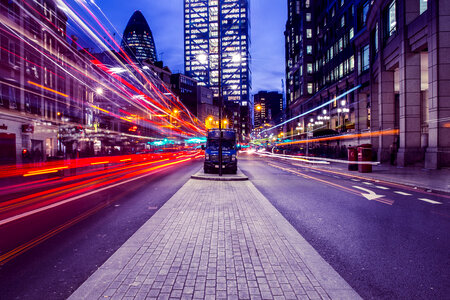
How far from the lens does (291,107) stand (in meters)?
76.7

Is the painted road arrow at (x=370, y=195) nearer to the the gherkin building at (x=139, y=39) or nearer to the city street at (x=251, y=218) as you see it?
the city street at (x=251, y=218)

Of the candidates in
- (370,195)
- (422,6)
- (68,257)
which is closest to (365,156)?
(370,195)

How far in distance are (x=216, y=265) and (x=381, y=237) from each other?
3.63 meters

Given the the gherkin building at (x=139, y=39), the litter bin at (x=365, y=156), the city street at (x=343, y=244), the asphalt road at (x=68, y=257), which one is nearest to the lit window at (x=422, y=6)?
the litter bin at (x=365, y=156)

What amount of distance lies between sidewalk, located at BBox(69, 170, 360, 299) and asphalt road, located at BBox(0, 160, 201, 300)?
37cm

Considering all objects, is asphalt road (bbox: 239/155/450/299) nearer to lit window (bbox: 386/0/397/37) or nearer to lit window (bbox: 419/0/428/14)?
lit window (bbox: 419/0/428/14)

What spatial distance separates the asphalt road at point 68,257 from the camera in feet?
11.0

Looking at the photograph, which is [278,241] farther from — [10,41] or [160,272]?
[10,41]

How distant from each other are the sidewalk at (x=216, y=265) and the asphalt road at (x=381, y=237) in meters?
0.48

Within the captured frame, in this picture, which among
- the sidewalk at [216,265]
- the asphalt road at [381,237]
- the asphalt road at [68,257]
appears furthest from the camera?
the asphalt road at [381,237]

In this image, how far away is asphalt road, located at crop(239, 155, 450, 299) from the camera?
349 cm

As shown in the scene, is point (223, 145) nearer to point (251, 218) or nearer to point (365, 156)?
point (365, 156)

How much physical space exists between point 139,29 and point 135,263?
200468 mm

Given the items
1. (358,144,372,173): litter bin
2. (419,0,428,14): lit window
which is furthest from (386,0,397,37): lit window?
(358,144,372,173): litter bin
